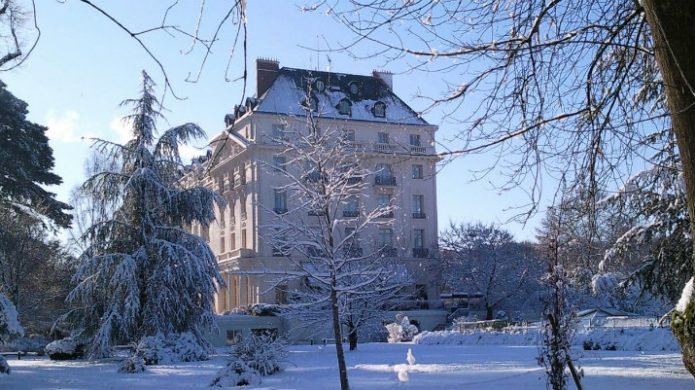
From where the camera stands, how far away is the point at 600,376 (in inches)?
555

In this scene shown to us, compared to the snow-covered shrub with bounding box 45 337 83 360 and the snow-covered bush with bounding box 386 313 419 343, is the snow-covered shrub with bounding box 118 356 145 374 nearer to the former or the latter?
the snow-covered shrub with bounding box 45 337 83 360

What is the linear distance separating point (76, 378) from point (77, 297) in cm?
846

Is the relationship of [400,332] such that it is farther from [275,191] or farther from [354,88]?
[354,88]

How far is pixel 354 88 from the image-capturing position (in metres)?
54.4

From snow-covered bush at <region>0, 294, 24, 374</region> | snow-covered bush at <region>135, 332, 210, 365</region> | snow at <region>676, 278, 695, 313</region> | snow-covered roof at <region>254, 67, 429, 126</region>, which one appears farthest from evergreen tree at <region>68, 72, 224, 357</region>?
snow at <region>676, 278, 695, 313</region>

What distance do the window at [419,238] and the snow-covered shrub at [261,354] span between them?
3442 cm

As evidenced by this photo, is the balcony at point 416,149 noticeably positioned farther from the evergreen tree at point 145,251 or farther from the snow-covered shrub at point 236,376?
the evergreen tree at point 145,251

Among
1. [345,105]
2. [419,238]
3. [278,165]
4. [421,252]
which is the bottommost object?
[421,252]

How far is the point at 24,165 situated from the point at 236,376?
53.1 ft

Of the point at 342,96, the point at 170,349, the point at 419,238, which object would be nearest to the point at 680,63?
the point at 170,349

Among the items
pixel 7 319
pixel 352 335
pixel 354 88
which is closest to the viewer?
pixel 7 319

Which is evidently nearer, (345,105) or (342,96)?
(345,105)

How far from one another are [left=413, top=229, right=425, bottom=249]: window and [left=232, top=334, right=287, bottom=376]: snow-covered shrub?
113 feet

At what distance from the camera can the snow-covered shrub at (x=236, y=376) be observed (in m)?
16.2
